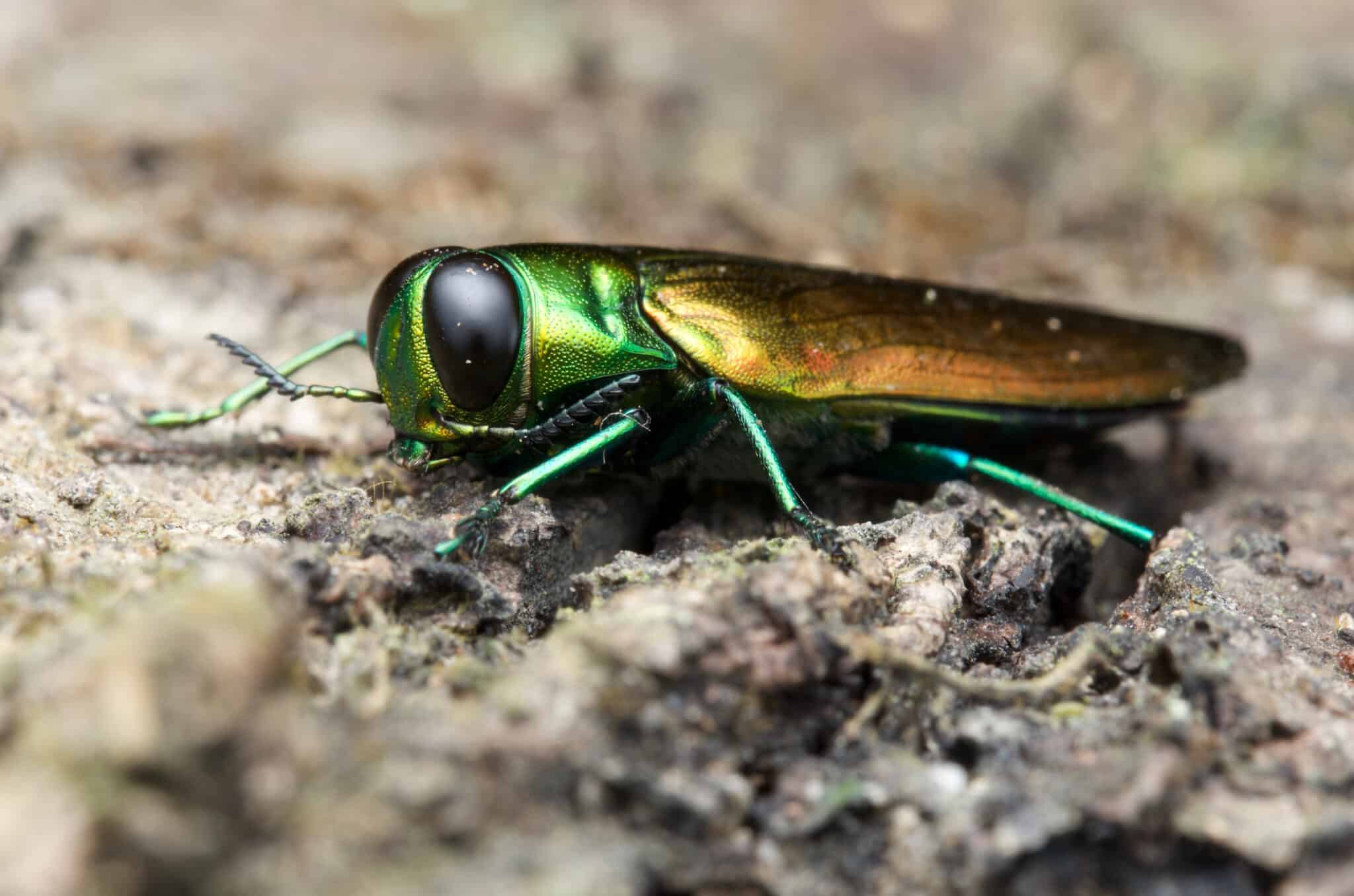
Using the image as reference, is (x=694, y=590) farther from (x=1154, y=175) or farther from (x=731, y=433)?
(x=1154, y=175)

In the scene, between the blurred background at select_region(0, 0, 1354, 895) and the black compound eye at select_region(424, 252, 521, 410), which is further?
the blurred background at select_region(0, 0, 1354, 895)

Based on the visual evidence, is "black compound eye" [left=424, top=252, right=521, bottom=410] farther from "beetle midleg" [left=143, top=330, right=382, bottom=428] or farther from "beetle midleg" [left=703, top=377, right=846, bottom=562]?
"beetle midleg" [left=703, top=377, right=846, bottom=562]

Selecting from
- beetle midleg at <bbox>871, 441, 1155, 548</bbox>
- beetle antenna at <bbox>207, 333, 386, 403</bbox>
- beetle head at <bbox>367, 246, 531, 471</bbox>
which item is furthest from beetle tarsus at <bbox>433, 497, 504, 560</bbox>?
beetle midleg at <bbox>871, 441, 1155, 548</bbox>

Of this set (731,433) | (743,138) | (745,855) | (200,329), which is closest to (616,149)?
(743,138)

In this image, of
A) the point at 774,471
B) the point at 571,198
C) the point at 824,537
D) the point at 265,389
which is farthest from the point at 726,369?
the point at 571,198

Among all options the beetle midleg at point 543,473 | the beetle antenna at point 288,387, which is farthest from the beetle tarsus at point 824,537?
the beetle antenna at point 288,387

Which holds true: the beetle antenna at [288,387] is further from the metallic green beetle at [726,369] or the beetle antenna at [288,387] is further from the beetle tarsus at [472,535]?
the beetle tarsus at [472,535]
